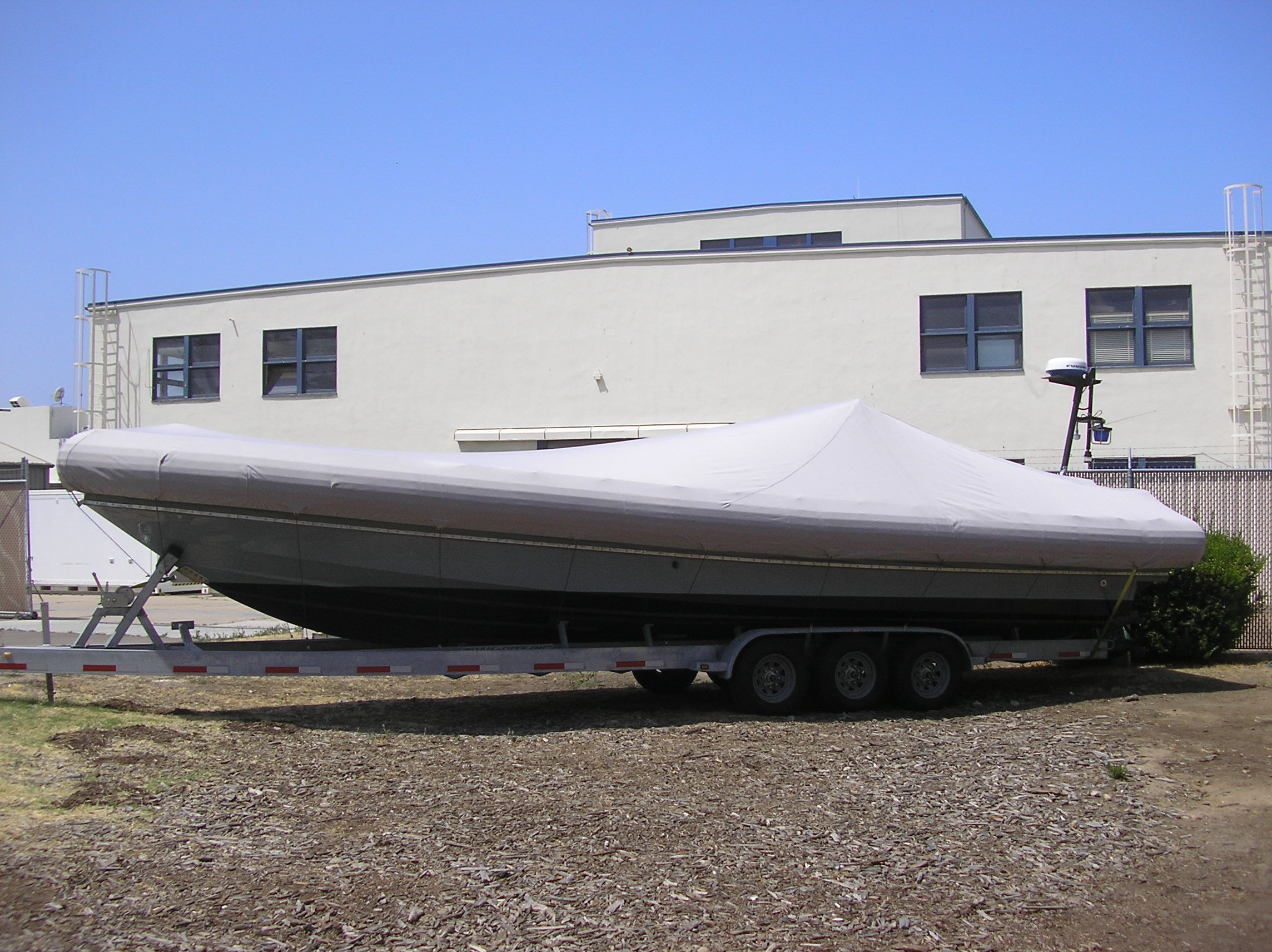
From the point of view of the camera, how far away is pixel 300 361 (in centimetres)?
2211

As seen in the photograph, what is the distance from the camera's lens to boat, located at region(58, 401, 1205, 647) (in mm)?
8609

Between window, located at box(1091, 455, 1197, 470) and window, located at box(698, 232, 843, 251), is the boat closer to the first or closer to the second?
window, located at box(1091, 455, 1197, 470)

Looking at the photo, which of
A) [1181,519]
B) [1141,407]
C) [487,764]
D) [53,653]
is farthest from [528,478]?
[1141,407]

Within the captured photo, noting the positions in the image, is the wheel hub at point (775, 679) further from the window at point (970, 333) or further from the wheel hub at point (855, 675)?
the window at point (970, 333)

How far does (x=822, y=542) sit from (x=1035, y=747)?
237 centimetres

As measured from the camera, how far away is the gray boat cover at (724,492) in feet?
27.9

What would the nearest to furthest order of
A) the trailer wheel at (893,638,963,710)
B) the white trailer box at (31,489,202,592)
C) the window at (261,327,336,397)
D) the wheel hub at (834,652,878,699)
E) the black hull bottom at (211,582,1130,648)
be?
the black hull bottom at (211,582,1130,648) < the wheel hub at (834,652,878,699) < the trailer wheel at (893,638,963,710) < the window at (261,327,336,397) < the white trailer box at (31,489,202,592)

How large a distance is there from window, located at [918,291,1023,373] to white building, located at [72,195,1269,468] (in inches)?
1.4

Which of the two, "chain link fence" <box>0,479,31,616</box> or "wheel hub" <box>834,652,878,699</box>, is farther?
"chain link fence" <box>0,479,31,616</box>

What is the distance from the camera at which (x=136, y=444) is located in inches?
335

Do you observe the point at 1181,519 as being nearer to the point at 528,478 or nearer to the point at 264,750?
the point at 528,478

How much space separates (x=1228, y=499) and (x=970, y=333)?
6302mm

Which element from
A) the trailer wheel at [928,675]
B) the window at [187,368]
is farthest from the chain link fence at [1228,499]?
the window at [187,368]

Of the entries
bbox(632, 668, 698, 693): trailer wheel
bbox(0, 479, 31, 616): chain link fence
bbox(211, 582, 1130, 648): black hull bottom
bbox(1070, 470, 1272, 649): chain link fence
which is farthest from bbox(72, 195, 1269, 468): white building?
bbox(211, 582, 1130, 648): black hull bottom
